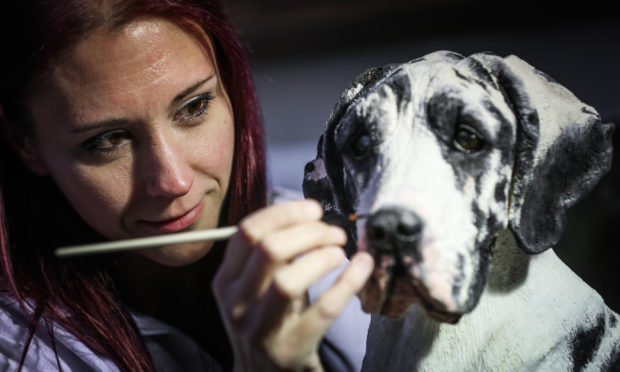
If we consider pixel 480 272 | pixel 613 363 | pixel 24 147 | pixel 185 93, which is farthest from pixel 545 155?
pixel 24 147

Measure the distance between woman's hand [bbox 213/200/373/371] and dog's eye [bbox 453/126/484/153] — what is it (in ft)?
0.51

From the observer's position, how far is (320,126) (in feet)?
3.72

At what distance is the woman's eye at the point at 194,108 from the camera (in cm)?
81

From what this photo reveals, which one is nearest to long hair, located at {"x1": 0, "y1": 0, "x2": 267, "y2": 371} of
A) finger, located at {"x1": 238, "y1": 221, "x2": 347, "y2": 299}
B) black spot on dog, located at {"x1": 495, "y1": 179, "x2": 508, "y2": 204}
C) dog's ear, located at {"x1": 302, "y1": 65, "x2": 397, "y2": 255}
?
dog's ear, located at {"x1": 302, "y1": 65, "x2": 397, "y2": 255}

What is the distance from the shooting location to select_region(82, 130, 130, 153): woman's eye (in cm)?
79

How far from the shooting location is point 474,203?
554 millimetres

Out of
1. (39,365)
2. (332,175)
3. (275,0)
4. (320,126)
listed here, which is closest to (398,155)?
(332,175)

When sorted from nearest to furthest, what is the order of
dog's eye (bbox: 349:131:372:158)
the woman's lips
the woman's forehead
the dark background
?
dog's eye (bbox: 349:131:372:158), the woman's forehead, the woman's lips, the dark background

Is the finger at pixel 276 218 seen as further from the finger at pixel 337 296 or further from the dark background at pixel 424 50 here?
the dark background at pixel 424 50

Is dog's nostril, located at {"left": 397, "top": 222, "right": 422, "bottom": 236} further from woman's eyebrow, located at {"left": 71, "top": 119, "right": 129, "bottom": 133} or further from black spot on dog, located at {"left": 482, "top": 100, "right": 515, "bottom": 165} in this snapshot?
woman's eyebrow, located at {"left": 71, "top": 119, "right": 129, "bottom": 133}

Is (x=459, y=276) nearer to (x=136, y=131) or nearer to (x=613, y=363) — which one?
(x=613, y=363)

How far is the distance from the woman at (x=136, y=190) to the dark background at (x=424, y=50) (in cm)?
25

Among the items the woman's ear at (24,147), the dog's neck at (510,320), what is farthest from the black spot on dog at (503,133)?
the woman's ear at (24,147)

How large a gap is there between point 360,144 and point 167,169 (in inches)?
12.3
